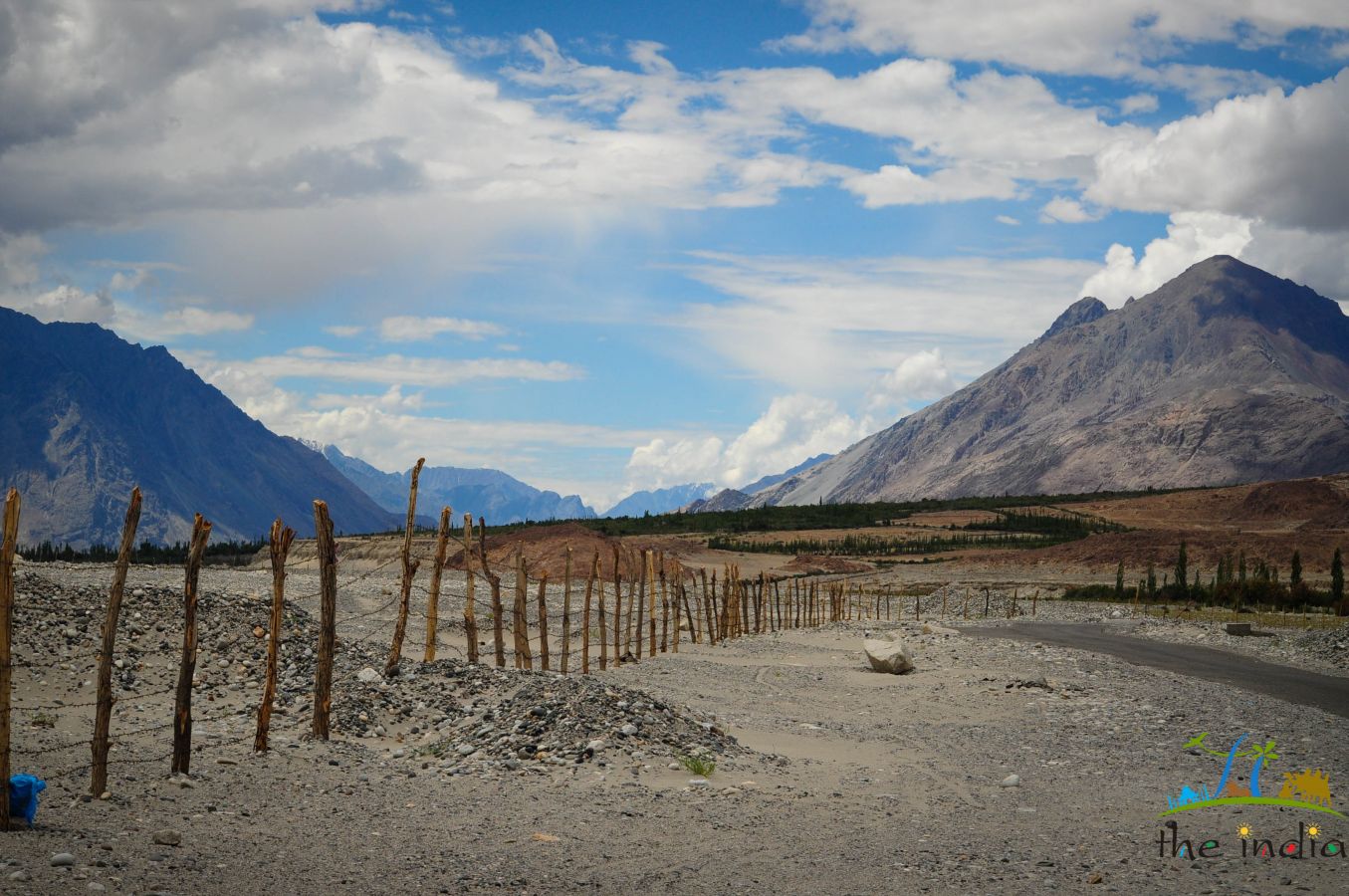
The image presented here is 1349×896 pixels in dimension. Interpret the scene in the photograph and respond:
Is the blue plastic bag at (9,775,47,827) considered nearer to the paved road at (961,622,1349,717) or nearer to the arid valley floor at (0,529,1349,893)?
the arid valley floor at (0,529,1349,893)

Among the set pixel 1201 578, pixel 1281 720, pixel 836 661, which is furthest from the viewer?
pixel 1201 578

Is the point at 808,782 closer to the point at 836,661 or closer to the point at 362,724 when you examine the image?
the point at 362,724

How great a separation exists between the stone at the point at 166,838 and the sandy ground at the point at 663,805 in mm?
98

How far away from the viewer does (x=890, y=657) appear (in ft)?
80.4

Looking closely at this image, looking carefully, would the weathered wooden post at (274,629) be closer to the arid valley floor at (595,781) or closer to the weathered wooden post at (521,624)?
the arid valley floor at (595,781)

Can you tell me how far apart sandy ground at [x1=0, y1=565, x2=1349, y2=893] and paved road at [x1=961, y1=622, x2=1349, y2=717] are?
4.13m

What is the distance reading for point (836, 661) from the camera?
28.0m

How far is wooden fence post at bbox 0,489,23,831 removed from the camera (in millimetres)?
8484

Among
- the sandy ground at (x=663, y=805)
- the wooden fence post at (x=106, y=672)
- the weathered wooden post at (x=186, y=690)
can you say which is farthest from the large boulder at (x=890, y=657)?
the wooden fence post at (x=106, y=672)

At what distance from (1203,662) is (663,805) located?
22.3 m

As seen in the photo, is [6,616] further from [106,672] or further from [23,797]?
[23,797]

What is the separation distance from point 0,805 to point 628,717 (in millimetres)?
6570

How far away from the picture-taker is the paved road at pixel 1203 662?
21938 mm

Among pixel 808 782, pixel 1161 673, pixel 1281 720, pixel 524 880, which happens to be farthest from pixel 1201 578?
pixel 524 880
